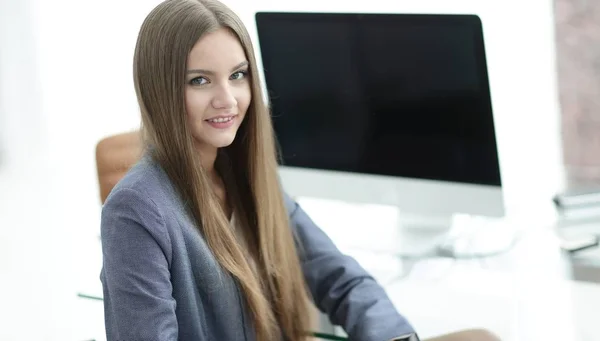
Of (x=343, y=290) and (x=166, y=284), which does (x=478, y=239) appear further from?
(x=166, y=284)

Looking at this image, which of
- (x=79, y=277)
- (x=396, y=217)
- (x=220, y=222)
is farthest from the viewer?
(x=396, y=217)

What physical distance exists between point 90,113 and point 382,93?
208 centimetres

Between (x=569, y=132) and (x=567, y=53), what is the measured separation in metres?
0.27

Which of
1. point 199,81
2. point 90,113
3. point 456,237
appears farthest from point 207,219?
point 90,113

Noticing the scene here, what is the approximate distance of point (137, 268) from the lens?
5.23 ft

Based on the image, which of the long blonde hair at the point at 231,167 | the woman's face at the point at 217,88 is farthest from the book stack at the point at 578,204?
the woman's face at the point at 217,88

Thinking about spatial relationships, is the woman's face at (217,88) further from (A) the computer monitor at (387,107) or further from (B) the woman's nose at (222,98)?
(A) the computer monitor at (387,107)

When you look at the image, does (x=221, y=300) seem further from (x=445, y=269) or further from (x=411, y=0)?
(x=411, y=0)

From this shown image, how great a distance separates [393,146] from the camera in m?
2.24

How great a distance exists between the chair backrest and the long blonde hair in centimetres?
49

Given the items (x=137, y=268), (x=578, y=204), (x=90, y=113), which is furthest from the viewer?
(x=90, y=113)

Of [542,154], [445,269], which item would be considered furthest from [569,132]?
[445,269]

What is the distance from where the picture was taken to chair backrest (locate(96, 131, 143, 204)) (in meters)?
2.32

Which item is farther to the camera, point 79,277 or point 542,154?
point 542,154
